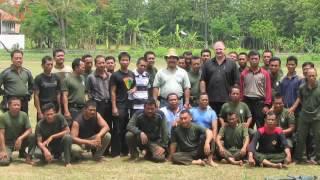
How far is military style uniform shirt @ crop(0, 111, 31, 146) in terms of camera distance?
8109 millimetres

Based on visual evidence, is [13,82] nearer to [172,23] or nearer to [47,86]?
[47,86]

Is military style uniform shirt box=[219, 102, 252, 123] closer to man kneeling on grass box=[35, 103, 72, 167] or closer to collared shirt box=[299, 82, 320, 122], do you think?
collared shirt box=[299, 82, 320, 122]

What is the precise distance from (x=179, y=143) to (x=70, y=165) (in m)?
1.68

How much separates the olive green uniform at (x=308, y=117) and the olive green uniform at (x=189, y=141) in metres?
1.47

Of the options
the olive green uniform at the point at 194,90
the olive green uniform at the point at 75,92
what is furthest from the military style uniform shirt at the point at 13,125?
the olive green uniform at the point at 194,90

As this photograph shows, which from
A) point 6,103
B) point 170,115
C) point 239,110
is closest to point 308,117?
point 239,110

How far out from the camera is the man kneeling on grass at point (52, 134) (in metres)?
8.02

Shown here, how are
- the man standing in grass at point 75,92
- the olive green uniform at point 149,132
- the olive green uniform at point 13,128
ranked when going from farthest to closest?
1. the man standing in grass at point 75,92
2. the olive green uniform at point 149,132
3. the olive green uniform at point 13,128

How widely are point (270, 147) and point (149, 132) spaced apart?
187cm

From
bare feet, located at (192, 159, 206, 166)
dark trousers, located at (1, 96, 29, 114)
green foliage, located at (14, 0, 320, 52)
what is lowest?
bare feet, located at (192, 159, 206, 166)

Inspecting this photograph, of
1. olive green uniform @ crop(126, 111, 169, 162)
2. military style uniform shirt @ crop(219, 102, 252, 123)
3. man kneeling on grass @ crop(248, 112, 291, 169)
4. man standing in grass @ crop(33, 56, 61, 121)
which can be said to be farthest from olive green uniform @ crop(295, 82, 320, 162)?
man standing in grass @ crop(33, 56, 61, 121)

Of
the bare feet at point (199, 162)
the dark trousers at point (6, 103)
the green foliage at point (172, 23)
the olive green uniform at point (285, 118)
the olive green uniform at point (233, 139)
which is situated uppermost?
the green foliage at point (172, 23)

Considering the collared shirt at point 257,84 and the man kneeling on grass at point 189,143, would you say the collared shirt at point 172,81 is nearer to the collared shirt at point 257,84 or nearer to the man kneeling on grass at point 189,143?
the man kneeling on grass at point 189,143

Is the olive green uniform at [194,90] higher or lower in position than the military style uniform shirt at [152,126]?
higher
